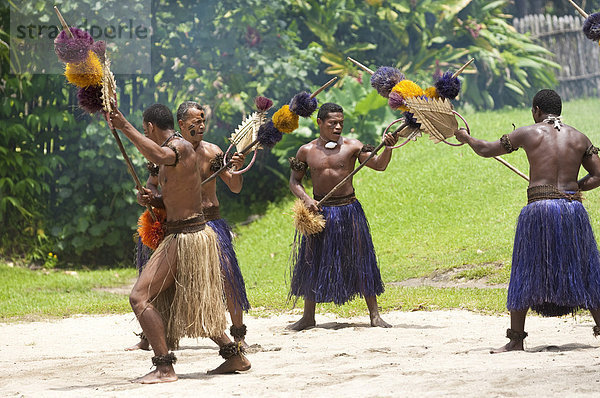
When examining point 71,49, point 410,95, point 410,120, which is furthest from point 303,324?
point 71,49

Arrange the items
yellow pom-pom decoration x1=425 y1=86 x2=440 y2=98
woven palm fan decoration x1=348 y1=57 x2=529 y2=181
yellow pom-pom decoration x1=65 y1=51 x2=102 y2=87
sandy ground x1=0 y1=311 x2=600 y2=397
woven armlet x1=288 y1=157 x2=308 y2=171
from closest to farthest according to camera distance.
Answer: sandy ground x1=0 y1=311 x2=600 y2=397
yellow pom-pom decoration x1=65 y1=51 x2=102 y2=87
woven palm fan decoration x1=348 y1=57 x2=529 y2=181
yellow pom-pom decoration x1=425 y1=86 x2=440 y2=98
woven armlet x1=288 y1=157 x2=308 y2=171

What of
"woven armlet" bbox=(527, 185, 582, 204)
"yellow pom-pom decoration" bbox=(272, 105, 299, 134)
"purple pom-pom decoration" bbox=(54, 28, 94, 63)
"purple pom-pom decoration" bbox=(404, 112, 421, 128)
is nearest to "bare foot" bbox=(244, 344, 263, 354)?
"yellow pom-pom decoration" bbox=(272, 105, 299, 134)

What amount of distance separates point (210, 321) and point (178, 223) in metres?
0.53

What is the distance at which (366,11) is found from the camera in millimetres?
15305

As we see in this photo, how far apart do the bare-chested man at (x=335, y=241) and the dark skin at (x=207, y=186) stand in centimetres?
81

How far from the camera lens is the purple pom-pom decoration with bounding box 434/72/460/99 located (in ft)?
17.9

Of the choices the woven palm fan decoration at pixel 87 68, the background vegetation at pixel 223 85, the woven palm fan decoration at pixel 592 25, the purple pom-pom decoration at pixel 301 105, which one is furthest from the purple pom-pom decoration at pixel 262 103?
the background vegetation at pixel 223 85

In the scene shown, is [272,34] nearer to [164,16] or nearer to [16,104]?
[164,16]

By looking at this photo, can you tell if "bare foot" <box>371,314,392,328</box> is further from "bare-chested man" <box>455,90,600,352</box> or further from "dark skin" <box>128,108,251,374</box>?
"bare-chested man" <box>455,90,600,352</box>

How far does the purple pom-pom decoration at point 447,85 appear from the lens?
5445 millimetres

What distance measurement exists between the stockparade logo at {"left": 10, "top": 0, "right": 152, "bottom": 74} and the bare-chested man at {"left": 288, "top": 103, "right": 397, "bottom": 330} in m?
5.34

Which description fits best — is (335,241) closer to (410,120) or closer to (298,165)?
(298,165)

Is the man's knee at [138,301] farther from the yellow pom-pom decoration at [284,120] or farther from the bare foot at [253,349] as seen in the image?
the yellow pom-pom decoration at [284,120]

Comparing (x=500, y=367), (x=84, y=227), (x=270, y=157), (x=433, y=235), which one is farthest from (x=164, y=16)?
(x=500, y=367)
